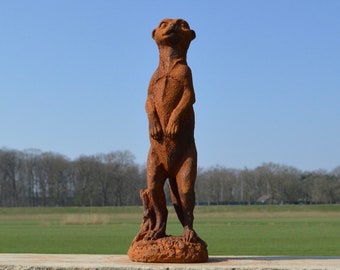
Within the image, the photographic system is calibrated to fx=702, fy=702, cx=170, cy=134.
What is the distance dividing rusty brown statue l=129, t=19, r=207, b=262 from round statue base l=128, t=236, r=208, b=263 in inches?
3.9

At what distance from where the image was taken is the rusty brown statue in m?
10.4

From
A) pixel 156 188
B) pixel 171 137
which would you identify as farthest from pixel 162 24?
pixel 156 188

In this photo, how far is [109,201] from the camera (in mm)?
94062

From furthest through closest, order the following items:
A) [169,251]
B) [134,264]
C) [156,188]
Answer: [156,188] → [169,251] → [134,264]

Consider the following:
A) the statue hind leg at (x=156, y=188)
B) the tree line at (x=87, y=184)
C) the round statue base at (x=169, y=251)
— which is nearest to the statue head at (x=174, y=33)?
the statue hind leg at (x=156, y=188)

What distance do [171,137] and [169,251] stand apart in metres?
1.68

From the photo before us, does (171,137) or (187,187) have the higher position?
(171,137)

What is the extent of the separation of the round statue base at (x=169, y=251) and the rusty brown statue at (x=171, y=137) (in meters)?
0.10

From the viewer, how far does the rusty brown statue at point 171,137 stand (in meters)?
10.4

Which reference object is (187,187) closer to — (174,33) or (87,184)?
(174,33)

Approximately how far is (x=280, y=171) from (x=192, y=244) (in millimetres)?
95859

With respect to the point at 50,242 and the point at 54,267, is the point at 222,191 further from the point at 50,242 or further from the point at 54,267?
the point at 54,267

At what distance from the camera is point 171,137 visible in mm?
10391

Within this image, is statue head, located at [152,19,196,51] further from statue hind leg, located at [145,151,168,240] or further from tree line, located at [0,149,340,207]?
tree line, located at [0,149,340,207]
